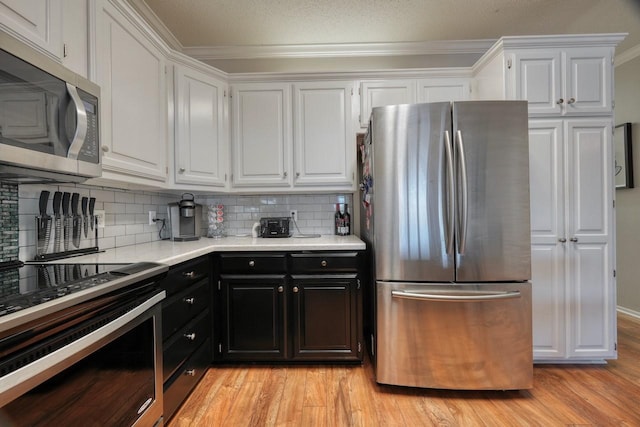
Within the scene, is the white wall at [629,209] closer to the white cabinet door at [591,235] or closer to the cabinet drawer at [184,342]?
the white cabinet door at [591,235]

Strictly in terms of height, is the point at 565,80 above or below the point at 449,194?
above

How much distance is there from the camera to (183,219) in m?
2.28

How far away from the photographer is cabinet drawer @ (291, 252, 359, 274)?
6.54 feet

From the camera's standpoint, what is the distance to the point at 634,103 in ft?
9.38

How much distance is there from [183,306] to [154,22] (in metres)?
2.15

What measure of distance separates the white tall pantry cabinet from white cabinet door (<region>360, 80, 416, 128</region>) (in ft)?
2.33

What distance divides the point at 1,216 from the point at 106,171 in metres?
0.44

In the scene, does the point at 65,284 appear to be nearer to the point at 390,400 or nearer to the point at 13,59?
the point at 13,59

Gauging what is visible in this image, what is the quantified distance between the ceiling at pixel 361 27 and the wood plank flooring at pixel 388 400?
2.56 m

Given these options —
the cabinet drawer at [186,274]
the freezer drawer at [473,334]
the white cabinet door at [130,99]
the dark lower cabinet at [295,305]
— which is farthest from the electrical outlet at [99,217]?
the freezer drawer at [473,334]

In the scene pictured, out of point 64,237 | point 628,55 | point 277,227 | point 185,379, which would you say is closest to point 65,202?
point 64,237

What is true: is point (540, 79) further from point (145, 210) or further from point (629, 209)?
point (145, 210)

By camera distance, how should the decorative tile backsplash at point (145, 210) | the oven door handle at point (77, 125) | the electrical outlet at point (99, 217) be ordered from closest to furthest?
the oven door handle at point (77, 125)
the decorative tile backsplash at point (145, 210)
the electrical outlet at point (99, 217)

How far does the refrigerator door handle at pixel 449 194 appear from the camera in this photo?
1.67m
